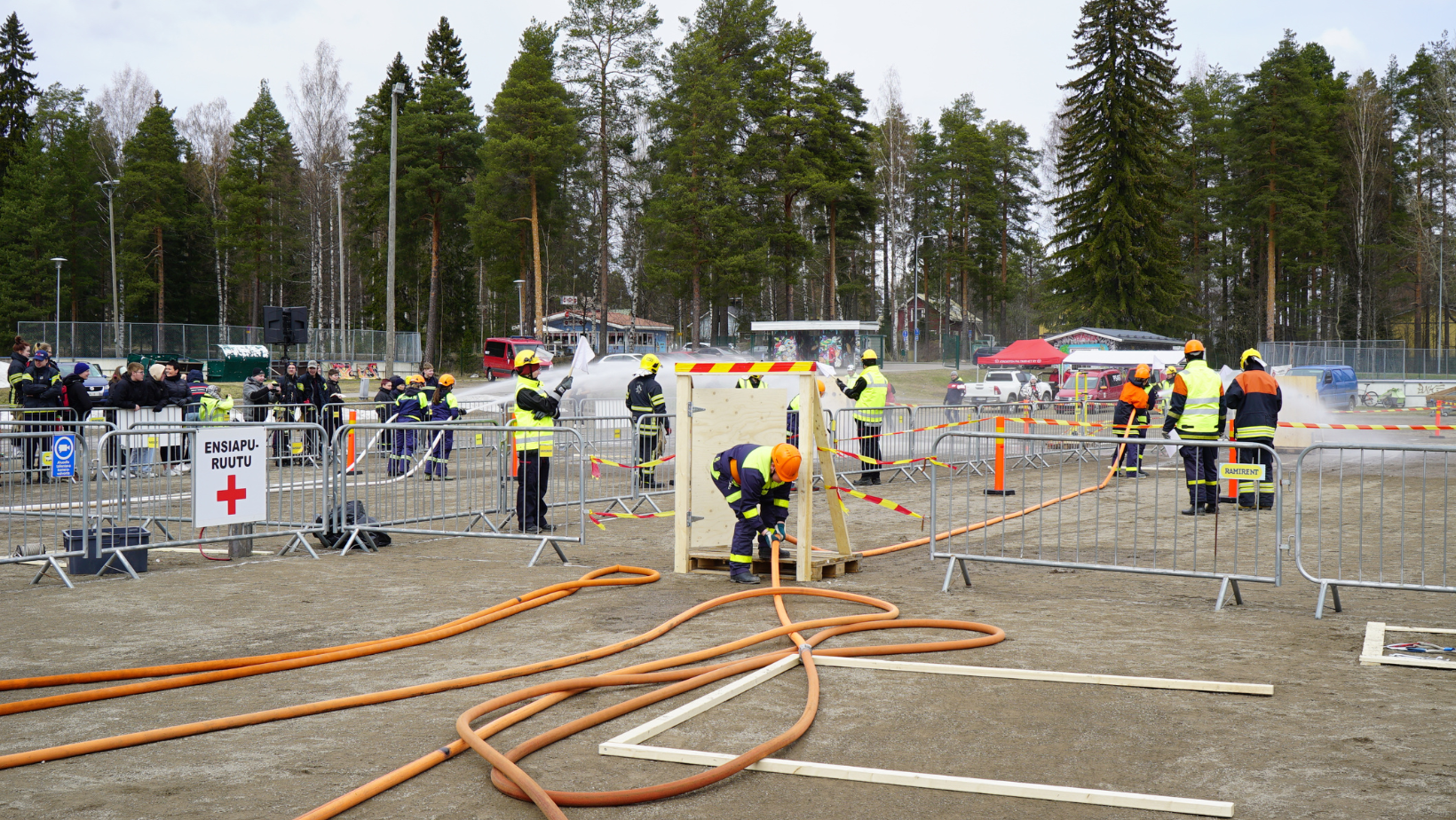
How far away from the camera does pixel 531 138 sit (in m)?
45.8

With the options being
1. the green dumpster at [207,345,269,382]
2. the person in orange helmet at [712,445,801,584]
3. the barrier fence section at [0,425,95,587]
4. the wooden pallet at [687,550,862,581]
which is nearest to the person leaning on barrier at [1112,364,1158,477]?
the wooden pallet at [687,550,862,581]

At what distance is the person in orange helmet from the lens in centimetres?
767

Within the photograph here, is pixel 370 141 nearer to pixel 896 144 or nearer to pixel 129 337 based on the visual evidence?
pixel 129 337

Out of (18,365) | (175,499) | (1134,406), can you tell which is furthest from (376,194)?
(1134,406)

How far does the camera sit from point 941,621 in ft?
21.3

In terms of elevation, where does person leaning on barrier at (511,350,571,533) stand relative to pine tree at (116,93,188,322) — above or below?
below

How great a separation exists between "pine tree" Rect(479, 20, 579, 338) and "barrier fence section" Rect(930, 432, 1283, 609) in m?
34.3

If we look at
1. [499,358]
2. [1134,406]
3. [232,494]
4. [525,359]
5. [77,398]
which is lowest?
[232,494]

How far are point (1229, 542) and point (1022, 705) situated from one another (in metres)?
6.09

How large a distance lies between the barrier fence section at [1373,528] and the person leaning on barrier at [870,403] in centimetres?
546

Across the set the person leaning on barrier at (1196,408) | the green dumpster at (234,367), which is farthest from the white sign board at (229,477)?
the green dumpster at (234,367)

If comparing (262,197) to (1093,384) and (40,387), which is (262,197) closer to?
(1093,384)

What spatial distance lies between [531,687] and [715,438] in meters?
3.73

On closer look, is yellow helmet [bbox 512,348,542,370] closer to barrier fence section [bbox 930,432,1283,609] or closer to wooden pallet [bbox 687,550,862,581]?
wooden pallet [bbox 687,550,862,581]
